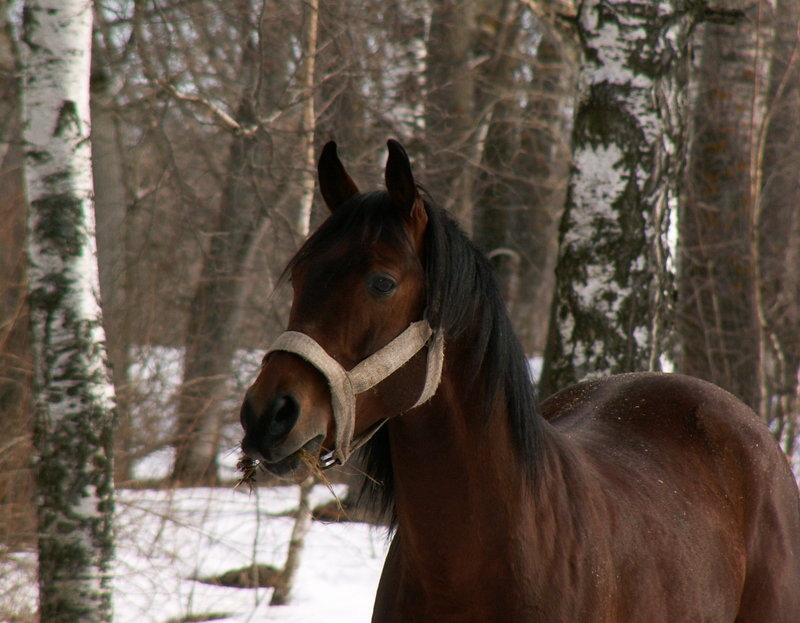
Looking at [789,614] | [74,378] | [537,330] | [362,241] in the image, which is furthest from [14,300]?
[537,330]

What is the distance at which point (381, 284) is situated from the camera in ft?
6.05

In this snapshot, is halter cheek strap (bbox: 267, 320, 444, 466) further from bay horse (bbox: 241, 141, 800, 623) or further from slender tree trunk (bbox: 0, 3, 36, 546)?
slender tree trunk (bbox: 0, 3, 36, 546)

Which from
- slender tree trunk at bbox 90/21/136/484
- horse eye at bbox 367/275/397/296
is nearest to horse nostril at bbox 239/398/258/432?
horse eye at bbox 367/275/397/296

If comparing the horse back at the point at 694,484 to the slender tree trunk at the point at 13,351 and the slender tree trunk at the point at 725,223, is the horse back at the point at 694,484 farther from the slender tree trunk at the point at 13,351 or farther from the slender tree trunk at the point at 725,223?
the slender tree trunk at the point at 725,223

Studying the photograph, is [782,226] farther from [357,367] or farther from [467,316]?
[357,367]

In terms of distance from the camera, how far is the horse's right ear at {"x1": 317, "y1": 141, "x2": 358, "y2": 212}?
2.14 m

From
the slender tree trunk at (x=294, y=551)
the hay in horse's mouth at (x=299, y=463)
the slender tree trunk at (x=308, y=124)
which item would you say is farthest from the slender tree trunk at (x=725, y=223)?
the hay in horse's mouth at (x=299, y=463)

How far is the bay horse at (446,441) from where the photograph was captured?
5.87 feet

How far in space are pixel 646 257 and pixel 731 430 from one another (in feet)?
4.27

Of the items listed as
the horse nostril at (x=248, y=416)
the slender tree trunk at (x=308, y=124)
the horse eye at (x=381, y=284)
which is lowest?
Result: the horse nostril at (x=248, y=416)

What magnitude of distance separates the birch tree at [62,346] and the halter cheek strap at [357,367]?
1574 millimetres

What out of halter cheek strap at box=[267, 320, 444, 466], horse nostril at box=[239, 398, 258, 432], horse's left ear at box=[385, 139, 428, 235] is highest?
horse's left ear at box=[385, 139, 428, 235]

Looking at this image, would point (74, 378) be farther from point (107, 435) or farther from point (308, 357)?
point (308, 357)

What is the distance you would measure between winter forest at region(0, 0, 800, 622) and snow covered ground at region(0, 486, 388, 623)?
32mm
